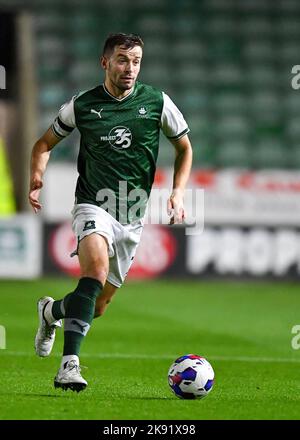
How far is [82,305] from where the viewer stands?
21.2ft

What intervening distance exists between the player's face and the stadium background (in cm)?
1009

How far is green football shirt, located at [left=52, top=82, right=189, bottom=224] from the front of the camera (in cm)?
702

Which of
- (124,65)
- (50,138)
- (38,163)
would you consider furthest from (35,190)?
(124,65)

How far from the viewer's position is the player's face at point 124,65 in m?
6.85

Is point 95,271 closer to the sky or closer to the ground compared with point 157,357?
closer to the ground

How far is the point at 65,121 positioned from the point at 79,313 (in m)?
1.38

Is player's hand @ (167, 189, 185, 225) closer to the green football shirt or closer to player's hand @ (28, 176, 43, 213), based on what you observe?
the green football shirt

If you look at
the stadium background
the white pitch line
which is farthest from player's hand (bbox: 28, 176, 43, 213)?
the stadium background

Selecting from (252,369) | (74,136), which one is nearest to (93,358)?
(252,369)

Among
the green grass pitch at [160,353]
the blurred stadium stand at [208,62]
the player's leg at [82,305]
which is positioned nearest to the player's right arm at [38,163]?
the player's leg at [82,305]

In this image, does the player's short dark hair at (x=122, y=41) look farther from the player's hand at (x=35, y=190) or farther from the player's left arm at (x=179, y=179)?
the player's hand at (x=35, y=190)

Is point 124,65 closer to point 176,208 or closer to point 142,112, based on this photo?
point 142,112
